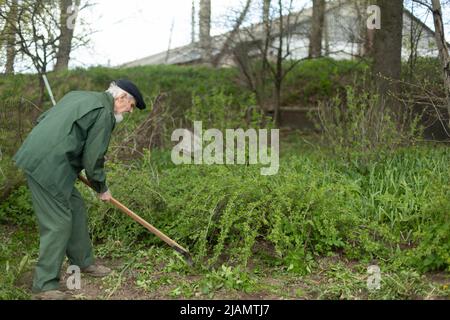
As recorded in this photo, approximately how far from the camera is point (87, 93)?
4.60 meters

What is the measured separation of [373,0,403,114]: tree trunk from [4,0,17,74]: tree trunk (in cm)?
519

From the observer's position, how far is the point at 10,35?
304 inches

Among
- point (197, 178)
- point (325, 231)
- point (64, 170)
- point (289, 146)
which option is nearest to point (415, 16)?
point (289, 146)

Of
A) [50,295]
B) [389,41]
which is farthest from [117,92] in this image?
[389,41]

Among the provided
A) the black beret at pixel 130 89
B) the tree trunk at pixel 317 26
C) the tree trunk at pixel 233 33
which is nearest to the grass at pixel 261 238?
the black beret at pixel 130 89

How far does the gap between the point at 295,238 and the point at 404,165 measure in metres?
2.46

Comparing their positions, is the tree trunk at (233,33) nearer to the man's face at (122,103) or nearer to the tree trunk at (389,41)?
the tree trunk at (389,41)

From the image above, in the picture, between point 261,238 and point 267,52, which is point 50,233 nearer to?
point 261,238

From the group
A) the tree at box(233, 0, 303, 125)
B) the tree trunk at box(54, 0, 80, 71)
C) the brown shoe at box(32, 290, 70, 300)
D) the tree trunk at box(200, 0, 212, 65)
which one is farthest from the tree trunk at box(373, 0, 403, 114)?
the brown shoe at box(32, 290, 70, 300)

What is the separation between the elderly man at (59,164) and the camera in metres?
4.35

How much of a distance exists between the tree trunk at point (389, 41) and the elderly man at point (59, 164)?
18.0 ft

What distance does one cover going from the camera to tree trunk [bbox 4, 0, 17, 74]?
753 centimetres

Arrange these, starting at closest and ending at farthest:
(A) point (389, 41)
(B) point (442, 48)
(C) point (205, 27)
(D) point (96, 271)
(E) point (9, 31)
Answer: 1. (D) point (96, 271)
2. (B) point (442, 48)
3. (E) point (9, 31)
4. (A) point (389, 41)
5. (C) point (205, 27)

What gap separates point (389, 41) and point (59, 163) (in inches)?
244
